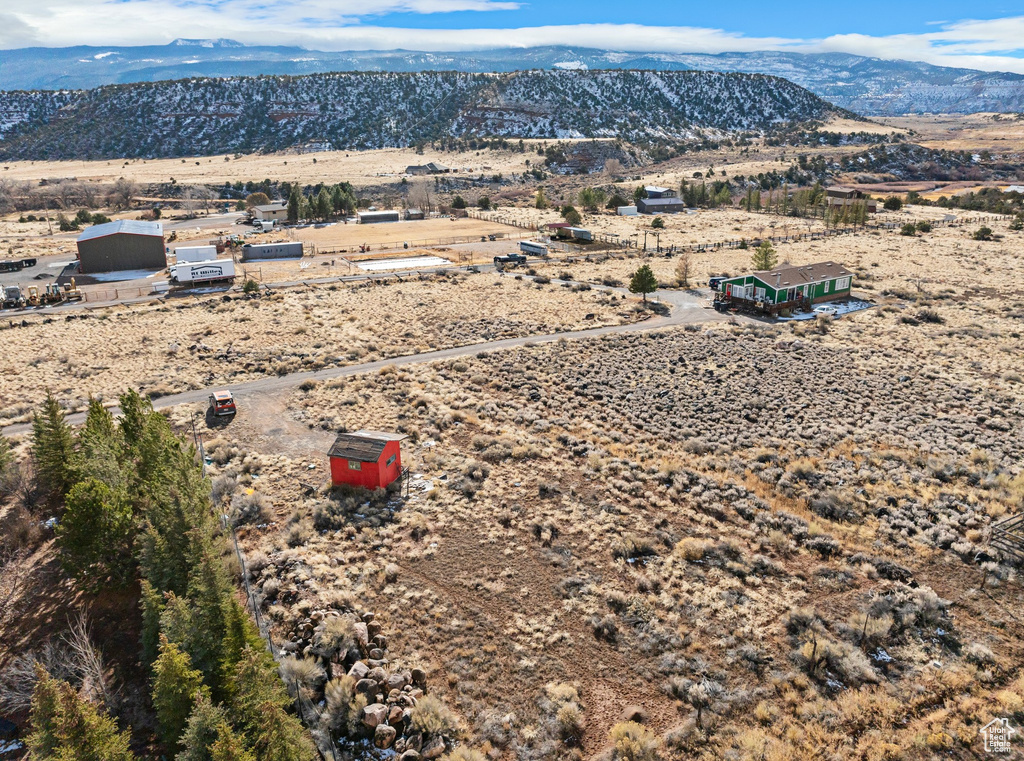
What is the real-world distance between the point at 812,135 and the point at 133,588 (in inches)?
8638

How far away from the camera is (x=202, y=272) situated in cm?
6344

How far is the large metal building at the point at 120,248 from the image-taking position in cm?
6838

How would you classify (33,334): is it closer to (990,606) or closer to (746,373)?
(746,373)

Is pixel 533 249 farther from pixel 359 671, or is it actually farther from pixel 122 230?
pixel 359 671

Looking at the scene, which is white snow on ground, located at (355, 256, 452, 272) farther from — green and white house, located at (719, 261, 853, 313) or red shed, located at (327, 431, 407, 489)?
red shed, located at (327, 431, 407, 489)

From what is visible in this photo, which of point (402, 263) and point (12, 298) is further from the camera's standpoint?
point (402, 263)

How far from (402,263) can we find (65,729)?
217 feet

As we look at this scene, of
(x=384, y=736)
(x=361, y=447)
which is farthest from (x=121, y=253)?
(x=384, y=736)

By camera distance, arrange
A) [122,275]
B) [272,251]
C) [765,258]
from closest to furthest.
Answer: [765,258] < [122,275] < [272,251]

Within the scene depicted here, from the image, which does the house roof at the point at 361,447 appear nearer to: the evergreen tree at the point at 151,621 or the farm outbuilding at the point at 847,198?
Answer: the evergreen tree at the point at 151,621

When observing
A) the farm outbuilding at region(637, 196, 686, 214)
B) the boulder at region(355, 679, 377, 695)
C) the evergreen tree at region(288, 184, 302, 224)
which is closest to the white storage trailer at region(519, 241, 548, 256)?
the evergreen tree at region(288, 184, 302, 224)

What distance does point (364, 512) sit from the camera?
989 inches

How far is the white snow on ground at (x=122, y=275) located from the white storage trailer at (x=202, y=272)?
7.27 metres

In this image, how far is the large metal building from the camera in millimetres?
68375
